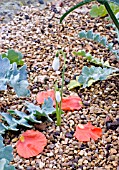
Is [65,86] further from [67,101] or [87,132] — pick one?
[87,132]

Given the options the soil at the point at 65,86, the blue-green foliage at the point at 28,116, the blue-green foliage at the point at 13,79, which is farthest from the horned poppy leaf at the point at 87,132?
the blue-green foliage at the point at 13,79

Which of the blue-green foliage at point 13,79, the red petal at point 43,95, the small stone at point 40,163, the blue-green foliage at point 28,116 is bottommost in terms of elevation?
the small stone at point 40,163

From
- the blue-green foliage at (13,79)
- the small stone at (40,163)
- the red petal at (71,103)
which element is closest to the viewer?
the blue-green foliage at (13,79)

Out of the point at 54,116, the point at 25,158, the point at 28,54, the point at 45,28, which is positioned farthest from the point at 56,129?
the point at 45,28

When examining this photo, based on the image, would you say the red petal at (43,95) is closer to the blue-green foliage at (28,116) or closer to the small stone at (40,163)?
the blue-green foliage at (28,116)

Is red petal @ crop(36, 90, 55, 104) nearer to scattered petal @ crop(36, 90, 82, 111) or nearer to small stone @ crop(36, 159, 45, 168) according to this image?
scattered petal @ crop(36, 90, 82, 111)

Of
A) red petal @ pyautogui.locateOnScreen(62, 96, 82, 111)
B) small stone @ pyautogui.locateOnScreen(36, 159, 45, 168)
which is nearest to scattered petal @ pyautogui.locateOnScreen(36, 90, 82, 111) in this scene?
red petal @ pyautogui.locateOnScreen(62, 96, 82, 111)

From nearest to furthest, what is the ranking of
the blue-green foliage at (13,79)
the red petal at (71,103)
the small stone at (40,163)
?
→ the blue-green foliage at (13,79)
the small stone at (40,163)
the red petal at (71,103)
